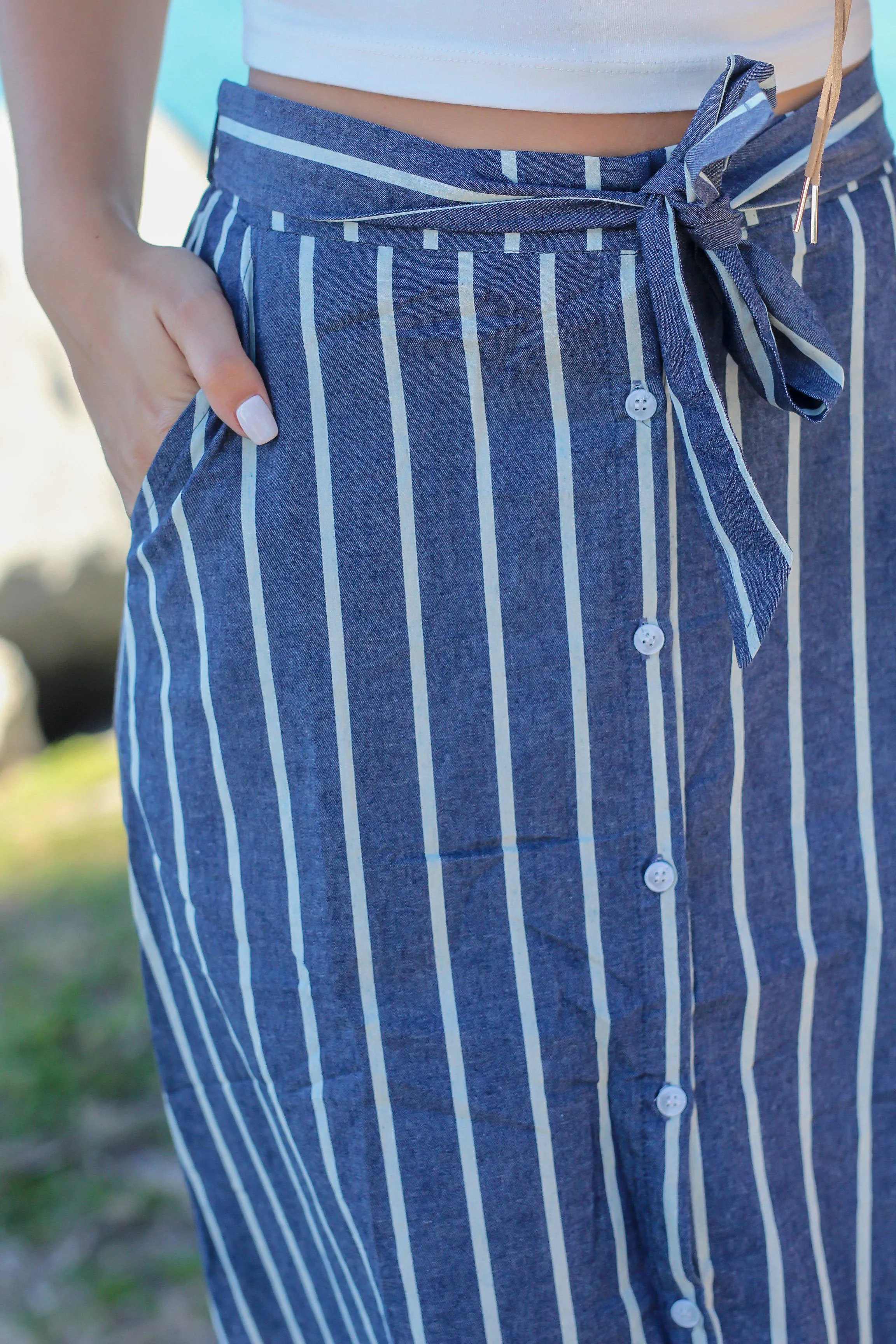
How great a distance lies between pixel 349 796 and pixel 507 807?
11cm

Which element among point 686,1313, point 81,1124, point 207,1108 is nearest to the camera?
point 686,1313

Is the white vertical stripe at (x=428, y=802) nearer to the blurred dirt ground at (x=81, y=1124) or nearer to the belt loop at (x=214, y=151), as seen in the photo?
the belt loop at (x=214, y=151)

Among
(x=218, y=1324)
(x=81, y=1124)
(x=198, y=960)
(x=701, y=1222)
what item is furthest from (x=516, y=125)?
(x=81, y=1124)

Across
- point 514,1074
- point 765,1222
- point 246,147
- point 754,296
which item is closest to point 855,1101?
point 765,1222

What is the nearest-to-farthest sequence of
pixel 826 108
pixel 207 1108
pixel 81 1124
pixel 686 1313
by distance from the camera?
pixel 826 108 < pixel 686 1313 < pixel 207 1108 < pixel 81 1124

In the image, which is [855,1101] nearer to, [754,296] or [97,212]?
[754,296]

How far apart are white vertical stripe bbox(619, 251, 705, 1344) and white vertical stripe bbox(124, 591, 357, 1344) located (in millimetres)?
258

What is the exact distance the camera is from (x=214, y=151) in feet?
3.05

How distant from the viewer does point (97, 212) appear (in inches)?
35.5

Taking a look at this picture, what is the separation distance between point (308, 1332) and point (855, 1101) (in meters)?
0.49

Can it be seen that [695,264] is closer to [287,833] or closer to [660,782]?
[660,782]

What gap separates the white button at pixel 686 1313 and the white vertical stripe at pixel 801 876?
4.2 inches

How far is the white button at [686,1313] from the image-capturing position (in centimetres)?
87

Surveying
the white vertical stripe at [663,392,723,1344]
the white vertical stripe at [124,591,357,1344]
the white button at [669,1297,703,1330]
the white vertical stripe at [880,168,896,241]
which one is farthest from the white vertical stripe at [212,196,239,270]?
the white button at [669,1297,703,1330]
